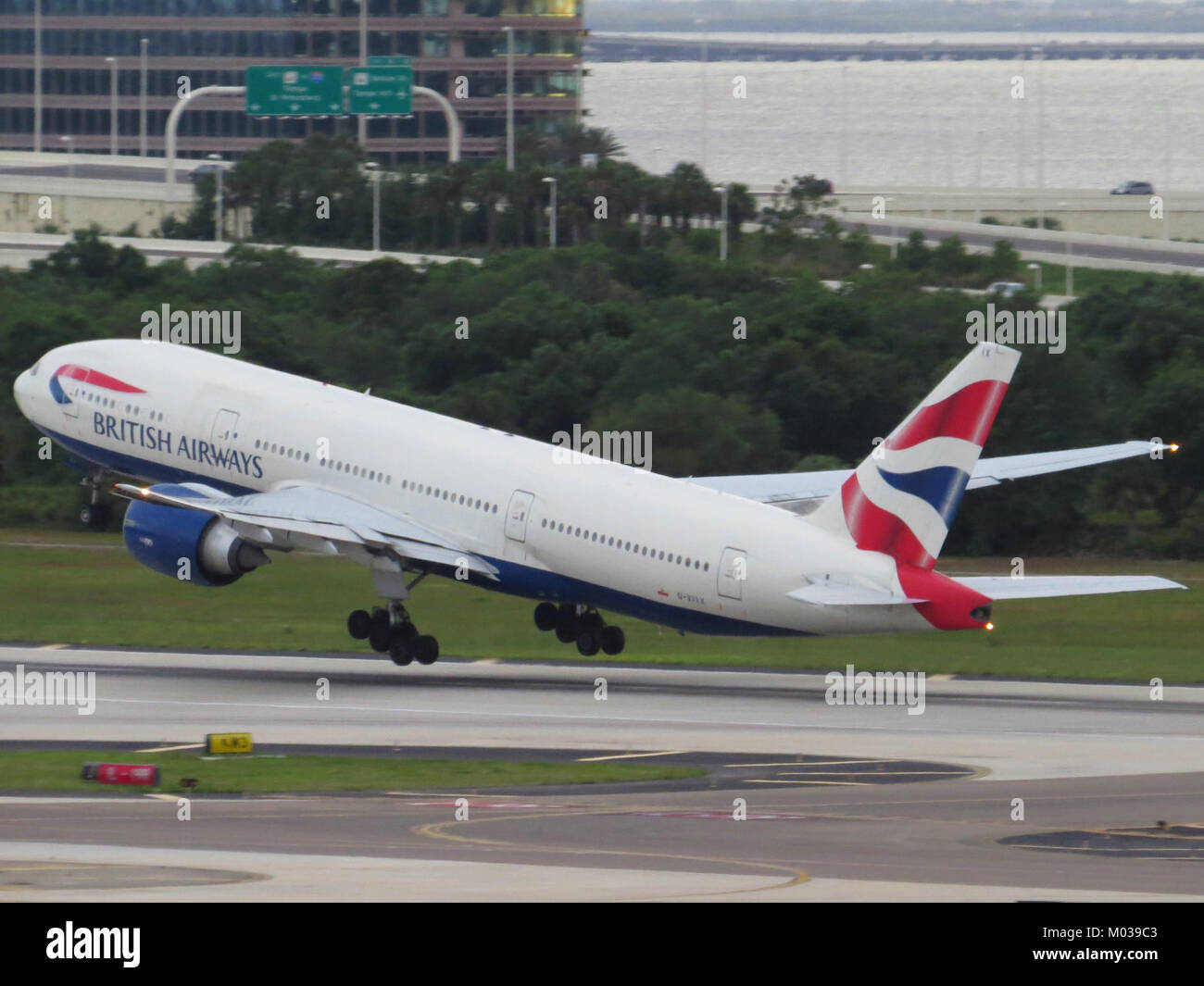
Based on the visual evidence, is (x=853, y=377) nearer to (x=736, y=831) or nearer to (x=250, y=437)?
(x=250, y=437)

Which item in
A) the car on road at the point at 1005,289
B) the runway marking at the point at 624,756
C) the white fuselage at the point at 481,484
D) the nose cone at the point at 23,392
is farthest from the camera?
the car on road at the point at 1005,289

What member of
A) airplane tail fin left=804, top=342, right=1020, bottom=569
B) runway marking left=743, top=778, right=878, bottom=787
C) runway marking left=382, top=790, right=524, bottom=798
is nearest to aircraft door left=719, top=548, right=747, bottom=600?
airplane tail fin left=804, top=342, right=1020, bottom=569

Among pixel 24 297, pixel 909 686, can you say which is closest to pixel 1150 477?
pixel 909 686

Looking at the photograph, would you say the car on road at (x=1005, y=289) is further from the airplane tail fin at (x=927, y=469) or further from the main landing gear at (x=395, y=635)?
the airplane tail fin at (x=927, y=469)

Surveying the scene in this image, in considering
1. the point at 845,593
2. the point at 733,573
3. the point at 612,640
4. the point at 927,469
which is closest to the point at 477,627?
the point at 612,640

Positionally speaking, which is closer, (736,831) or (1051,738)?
(736,831)

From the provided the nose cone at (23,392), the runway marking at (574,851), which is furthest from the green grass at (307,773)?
the nose cone at (23,392)
